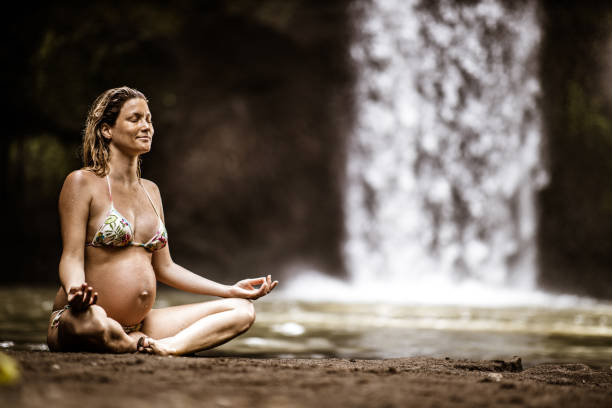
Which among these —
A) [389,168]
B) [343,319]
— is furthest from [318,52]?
[343,319]

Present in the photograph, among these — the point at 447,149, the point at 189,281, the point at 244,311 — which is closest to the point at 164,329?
the point at 189,281

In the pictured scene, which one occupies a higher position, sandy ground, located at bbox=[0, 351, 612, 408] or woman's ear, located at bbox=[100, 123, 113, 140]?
woman's ear, located at bbox=[100, 123, 113, 140]

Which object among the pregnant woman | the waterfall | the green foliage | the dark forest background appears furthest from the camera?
the green foliage

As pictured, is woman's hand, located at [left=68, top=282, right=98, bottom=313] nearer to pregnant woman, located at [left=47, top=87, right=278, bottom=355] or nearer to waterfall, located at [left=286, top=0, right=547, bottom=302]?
pregnant woman, located at [left=47, top=87, right=278, bottom=355]

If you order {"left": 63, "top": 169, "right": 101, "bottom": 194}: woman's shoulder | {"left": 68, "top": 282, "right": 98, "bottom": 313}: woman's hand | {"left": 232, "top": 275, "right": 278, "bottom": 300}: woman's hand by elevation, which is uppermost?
{"left": 63, "top": 169, "right": 101, "bottom": 194}: woman's shoulder

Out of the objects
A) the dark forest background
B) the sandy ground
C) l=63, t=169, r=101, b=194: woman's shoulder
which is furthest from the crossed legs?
the dark forest background

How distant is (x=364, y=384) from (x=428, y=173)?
13.5 meters

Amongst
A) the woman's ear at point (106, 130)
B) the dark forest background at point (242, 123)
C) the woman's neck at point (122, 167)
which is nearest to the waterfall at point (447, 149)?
the dark forest background at point (242, 123)

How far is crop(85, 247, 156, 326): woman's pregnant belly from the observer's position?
2.96 m

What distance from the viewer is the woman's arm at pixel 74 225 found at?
2.79 metres

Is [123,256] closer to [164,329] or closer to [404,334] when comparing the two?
[164,329]

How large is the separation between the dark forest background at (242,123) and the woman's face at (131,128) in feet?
38.9

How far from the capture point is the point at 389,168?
618 inches

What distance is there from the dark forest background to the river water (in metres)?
6.84
